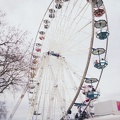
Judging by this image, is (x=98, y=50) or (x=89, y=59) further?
(x=98, y=50)

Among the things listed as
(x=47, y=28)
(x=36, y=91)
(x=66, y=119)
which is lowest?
(x=66, y=119)

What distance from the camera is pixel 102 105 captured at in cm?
2164

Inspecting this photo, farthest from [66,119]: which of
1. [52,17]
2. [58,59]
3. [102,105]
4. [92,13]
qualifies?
[52,17]

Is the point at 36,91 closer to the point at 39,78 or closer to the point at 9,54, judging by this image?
the point at 39,78

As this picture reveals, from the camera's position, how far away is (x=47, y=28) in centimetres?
2550

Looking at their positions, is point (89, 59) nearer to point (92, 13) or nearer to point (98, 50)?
point (98, 50)

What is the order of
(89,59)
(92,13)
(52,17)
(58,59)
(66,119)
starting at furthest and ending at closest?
(52,17) < (58,59) < (66,119) < (92,13) < (89,59)

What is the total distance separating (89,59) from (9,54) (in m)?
5.63

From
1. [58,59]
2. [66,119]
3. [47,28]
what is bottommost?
[66,119]

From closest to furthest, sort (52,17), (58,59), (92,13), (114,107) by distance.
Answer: (92,13), (114,107), (58,59), (52,17)

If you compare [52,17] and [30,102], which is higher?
[52,17]

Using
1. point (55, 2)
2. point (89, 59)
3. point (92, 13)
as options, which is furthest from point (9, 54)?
point (55, 2)

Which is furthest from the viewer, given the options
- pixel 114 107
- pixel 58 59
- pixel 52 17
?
pixel 52 17

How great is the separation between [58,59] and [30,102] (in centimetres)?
514
